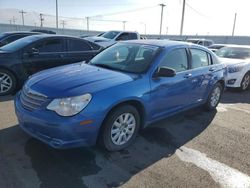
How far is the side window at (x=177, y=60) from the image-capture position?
175 inches

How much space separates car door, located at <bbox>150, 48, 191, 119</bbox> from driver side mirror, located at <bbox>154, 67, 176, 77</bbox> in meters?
0.09

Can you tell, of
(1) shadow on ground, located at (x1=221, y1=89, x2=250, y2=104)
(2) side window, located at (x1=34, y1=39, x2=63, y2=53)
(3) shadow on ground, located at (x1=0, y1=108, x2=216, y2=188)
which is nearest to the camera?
(3) shadow on ground, located at (x1=0, y1=108, x2=216, y2=188)

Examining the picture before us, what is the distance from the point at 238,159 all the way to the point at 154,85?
1.66 m

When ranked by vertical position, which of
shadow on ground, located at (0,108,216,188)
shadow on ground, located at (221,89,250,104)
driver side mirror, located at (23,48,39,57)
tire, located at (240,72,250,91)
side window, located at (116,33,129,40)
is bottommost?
shadow on ground, located at (221,89,250,104)

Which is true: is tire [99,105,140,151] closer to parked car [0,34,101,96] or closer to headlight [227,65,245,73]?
parked car [0,34,101,96]

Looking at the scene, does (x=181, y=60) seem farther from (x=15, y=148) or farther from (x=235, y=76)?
(x=235, y=76)

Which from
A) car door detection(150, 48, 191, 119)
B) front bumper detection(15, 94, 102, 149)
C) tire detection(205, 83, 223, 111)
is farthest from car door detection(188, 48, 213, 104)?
front bumper detection(15, 94, 102, 149)

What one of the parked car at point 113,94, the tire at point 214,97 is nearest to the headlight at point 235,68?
the tire at point 214,97

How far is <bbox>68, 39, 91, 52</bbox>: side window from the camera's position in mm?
7707

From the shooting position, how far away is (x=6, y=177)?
307cm

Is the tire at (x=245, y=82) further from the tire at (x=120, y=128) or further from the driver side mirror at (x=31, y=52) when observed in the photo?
the driver side mirror at (x=31, y=52)

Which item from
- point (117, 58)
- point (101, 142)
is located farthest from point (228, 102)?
point (101, 142)

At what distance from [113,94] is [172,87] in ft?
4.31

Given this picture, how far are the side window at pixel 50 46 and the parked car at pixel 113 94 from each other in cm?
273
